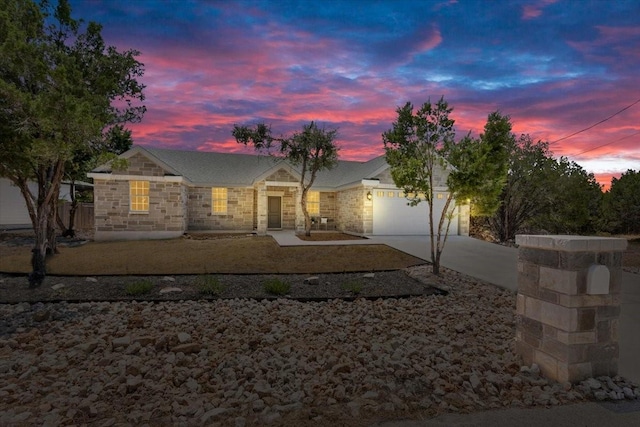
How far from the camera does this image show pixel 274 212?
71.4 ft

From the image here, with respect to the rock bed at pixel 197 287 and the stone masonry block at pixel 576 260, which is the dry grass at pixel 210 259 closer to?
the rock bed at pixel 197 287

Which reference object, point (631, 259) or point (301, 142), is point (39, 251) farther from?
point (631, 259)

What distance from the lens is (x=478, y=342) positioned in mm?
4941

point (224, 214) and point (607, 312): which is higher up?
point (224, 214)

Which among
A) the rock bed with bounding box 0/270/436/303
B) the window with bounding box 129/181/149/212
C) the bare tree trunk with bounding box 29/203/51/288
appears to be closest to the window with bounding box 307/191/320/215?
the window with bounding box 129/181/149/212

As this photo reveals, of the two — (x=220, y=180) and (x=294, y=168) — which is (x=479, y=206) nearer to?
(x=294, y=168)

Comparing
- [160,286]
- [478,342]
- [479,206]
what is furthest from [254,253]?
[478,342]

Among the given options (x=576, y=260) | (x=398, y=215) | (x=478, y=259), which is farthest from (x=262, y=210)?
(x=576, y=260)

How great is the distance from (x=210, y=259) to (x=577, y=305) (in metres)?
9.71

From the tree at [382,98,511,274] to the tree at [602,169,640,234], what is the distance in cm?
1994

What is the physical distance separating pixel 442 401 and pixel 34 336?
5379mm

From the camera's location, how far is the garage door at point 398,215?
63.9 ft

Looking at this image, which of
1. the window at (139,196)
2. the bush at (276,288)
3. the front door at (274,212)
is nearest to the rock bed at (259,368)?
the bush at (276,288)

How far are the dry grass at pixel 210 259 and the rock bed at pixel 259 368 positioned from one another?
3.61 metres
